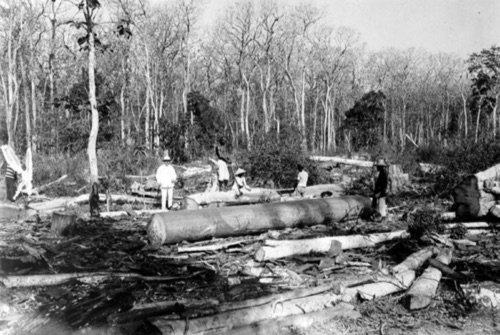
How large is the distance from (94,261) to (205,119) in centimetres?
2976

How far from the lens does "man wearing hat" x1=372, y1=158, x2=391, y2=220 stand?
10883mm

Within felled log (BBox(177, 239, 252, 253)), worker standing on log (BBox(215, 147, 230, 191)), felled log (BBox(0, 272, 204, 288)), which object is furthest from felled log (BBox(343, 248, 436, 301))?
worker standing on log (BBox(215, 147, 230, 191))

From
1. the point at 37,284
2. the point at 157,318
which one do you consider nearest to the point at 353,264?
the point at 157,318

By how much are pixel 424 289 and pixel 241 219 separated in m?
3.74

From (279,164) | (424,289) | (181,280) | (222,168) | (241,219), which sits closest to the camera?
(424,289)

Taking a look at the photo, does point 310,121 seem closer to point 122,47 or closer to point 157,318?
point 122,47

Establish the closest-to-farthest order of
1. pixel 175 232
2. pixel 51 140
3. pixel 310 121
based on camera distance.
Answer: pixel 175 232
pixel 51 140
pixel 310 121

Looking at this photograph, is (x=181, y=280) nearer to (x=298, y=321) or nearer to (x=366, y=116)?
(x=298, y=321)

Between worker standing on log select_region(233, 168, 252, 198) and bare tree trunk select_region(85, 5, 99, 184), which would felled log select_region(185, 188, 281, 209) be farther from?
bare tree trunk select_region(85, 5, 99, 184)

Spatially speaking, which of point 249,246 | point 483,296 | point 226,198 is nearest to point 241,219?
point 249,246

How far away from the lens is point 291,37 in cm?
4631

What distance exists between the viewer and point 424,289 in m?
5.64

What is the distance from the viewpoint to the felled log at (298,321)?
4.59 m

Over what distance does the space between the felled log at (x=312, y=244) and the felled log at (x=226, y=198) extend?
4.03m
